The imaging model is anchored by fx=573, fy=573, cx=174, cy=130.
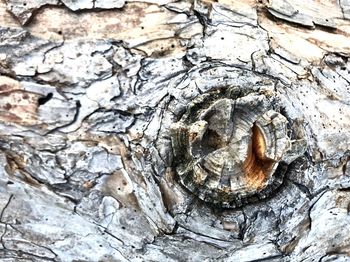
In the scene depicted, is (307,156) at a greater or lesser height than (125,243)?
greater

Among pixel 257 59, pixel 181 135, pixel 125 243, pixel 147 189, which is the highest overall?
pixel 257 59

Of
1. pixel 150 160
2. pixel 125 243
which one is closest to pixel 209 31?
pixel 150 160

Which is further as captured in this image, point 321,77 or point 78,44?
point 321,77

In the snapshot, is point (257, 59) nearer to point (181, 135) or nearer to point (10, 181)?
point (181, 135)
